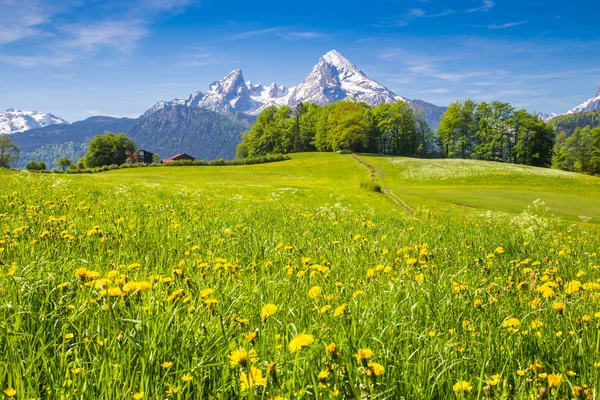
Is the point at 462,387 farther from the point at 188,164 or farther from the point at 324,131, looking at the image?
the point at 324,131

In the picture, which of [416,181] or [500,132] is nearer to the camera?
[416,181]

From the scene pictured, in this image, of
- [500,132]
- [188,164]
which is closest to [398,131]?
Result: [500,132]

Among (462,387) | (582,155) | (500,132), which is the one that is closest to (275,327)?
(462,387)

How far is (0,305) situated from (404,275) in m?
3.64

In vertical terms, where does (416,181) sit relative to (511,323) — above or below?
below

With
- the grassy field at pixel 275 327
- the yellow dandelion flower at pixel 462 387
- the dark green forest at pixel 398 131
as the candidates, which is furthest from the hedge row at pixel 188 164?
the yellow dandelion flower at pixel 462 387

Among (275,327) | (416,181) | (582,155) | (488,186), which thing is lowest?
(488,186)

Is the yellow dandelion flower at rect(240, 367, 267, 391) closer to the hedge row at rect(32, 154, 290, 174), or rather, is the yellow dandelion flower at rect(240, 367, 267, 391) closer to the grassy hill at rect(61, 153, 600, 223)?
the grassy hill at rect(61, 153, 600, 223)

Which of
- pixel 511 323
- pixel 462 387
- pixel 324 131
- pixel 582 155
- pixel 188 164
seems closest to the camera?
pixel 462 387

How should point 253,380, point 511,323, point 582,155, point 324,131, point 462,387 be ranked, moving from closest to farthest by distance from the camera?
point 253,380, point 462,387, point 511,323, point 324,131, point 582,155

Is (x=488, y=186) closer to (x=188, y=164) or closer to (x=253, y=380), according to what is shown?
A: (x=188, y=164)

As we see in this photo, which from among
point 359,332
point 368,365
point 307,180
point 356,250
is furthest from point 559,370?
point 307,180

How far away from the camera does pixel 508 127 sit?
86125mm

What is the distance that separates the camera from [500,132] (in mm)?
86312
